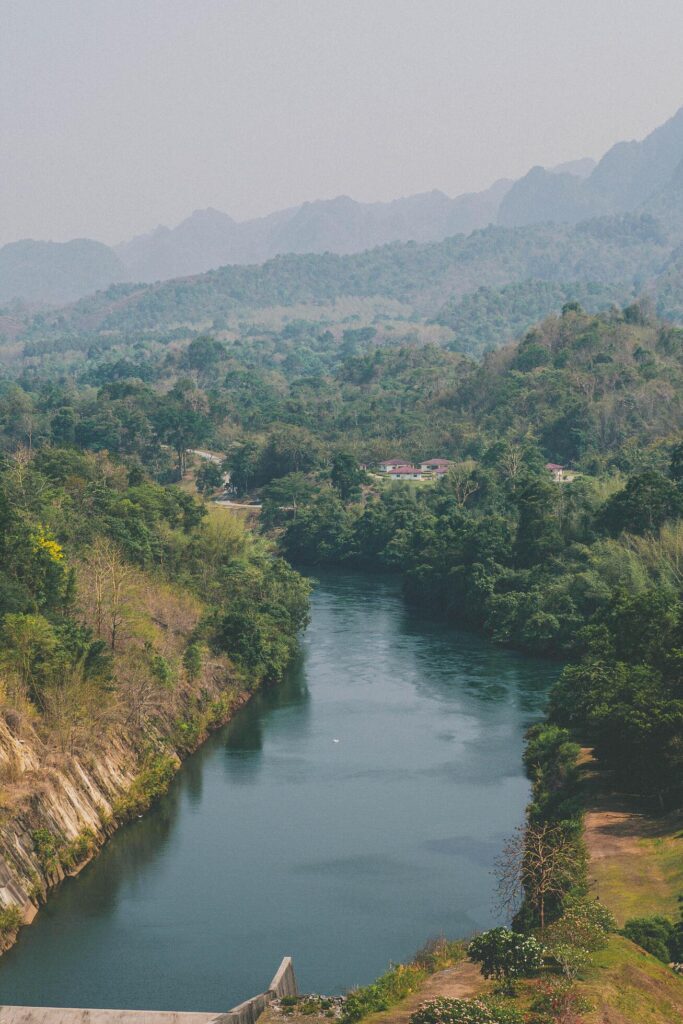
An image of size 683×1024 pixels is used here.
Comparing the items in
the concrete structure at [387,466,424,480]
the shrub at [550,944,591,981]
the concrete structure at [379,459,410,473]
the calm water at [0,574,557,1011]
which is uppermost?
the concrete structure at [379,459,410,473]

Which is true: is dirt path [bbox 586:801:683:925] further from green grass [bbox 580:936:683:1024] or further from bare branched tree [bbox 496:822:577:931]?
green grass [bbox 580:936:683:1024]

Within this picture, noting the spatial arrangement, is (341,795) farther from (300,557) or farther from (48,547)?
(300,557)

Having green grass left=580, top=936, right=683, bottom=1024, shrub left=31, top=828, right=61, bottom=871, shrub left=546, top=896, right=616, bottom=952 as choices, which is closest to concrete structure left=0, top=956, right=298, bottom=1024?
shrub left=546, top=896, right=616, bottom=952

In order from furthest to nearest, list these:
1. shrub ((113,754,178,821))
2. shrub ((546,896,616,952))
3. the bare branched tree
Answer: shrub ((113,754,178,821)) → the bare branched tree → shrub ((546,896,616,952))

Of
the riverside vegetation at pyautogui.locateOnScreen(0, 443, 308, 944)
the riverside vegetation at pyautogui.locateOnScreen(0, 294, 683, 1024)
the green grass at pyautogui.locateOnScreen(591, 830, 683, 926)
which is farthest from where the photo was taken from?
the riverside vegetation at pyautogui.locateOnScreen(0, 294, 683, 1024)

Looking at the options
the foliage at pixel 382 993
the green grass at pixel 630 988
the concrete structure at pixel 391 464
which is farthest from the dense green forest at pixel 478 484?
the foliage at pixel 382 993

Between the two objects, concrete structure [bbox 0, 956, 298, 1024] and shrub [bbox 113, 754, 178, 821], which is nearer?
concrete structure [bbox 0, 956, 298, 1024]
